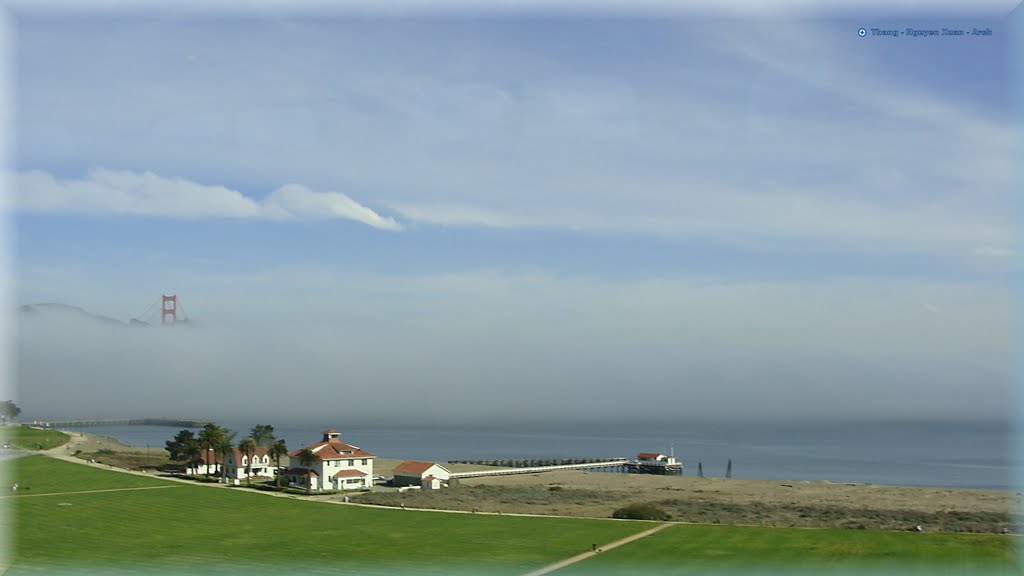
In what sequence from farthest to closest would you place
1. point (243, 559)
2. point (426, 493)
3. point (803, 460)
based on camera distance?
point (803, 460) → point (426, 493) → point (243, 559)

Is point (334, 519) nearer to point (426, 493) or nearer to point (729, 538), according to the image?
point (426, 493)

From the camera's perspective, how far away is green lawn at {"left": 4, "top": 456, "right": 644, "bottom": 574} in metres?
12.0

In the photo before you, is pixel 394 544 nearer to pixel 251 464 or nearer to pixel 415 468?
pixel 415 468

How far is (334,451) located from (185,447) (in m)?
6.55

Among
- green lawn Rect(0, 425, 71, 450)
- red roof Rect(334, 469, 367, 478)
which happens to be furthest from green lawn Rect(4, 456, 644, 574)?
green lawn Rect(0, 425, 71, 450)

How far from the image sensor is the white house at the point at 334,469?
22344mm

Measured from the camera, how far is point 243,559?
12.5 m

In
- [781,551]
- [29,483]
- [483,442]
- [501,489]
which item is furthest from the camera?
[483,442]

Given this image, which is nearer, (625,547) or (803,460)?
(625,547)

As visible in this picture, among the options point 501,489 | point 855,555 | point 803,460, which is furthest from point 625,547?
point 803,460

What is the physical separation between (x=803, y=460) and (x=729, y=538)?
103 ft

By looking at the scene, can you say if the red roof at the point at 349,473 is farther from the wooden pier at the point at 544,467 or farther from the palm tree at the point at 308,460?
the wooden pier at the point at 544,467

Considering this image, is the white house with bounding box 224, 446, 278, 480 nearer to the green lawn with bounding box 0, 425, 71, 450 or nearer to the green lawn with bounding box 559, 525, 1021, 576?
the green lawn with bounding box 0, 425, 71, 450

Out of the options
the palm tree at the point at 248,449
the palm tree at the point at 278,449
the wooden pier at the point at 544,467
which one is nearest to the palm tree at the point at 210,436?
the palm tree at the point at 248,449
